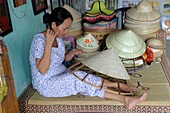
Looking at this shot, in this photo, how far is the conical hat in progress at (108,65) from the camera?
162cm

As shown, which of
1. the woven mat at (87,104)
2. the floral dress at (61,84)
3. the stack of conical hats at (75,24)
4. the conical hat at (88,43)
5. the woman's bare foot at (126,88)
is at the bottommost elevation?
the woven mat at (87,104)

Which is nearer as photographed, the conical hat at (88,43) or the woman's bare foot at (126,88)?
the woman's bare foot at (126,88)

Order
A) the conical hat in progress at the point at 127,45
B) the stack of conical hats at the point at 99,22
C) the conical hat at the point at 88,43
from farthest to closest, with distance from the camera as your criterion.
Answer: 1. the stack of conical hats at the point at 99,22
2. the conical hat at the point at 88,43
3. the conical hat in progress at the point at 127,45

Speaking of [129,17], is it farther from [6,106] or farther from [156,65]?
[6,106]

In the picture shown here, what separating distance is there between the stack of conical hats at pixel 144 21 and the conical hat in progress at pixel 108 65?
0.94 metres

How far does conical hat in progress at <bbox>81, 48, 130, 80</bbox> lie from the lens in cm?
162

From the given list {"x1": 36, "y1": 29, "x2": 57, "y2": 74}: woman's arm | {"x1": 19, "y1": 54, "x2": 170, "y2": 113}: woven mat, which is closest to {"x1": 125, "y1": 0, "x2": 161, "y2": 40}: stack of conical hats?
{"x1": 19, "y1": 54, "x2": 170, "y2": 113}: woven mat

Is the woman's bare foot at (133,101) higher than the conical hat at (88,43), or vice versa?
the conical hat at (88,43)

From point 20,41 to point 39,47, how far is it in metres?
0.23

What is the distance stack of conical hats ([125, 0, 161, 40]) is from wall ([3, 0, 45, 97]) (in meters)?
1.09

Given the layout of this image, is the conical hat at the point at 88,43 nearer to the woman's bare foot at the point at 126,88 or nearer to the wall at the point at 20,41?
the wall at the point at 20,41

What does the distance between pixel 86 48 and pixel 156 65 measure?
0.71 meters

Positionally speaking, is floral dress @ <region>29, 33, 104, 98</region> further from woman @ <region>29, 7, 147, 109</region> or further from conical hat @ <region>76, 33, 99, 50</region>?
conical hat @ <region>76, 33, 99, 50</region>

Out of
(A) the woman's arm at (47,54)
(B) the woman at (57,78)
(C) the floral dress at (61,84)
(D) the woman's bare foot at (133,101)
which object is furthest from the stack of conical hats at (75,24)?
(D) the woman's bare foot at (133,101)
